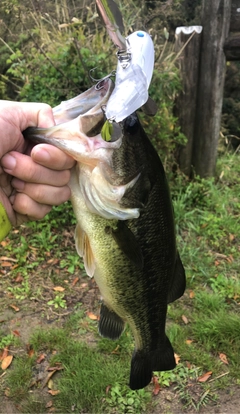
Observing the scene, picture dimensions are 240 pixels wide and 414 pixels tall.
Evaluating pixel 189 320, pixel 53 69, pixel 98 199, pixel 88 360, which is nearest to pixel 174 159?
pixel 53 69

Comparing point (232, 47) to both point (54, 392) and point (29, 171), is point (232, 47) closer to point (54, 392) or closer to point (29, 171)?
point (29, 171)

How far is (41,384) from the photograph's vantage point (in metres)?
2.88

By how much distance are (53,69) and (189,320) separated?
2744 millimetres

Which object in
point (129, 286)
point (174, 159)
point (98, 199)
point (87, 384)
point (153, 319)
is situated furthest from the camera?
point (174, 159)

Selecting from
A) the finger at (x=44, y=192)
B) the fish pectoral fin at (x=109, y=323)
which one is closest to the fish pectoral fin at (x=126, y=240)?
the finger at (x=44, y=192)

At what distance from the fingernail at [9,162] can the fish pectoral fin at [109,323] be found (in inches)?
29.0

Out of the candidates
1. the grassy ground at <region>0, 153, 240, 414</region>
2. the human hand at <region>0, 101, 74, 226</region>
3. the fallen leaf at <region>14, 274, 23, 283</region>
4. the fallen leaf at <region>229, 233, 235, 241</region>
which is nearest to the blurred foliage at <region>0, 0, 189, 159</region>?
the grassy ground at <region>0, 153, 240, 414</region>

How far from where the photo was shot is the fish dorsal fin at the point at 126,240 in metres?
1.47

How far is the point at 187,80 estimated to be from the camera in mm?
4543

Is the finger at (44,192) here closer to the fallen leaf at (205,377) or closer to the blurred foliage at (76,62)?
the fallen leaf at (205,377)

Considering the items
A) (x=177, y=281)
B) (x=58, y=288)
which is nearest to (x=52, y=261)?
(x=58, y=288)

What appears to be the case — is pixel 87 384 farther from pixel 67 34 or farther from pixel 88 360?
pixel 67 34

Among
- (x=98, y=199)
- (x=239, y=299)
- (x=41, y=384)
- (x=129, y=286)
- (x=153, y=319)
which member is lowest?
(x=239, y=299)

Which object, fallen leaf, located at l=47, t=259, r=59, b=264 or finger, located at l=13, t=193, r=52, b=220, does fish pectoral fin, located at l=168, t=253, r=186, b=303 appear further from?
fallen leaf, located at l=47, t=259, r=59, b=264
